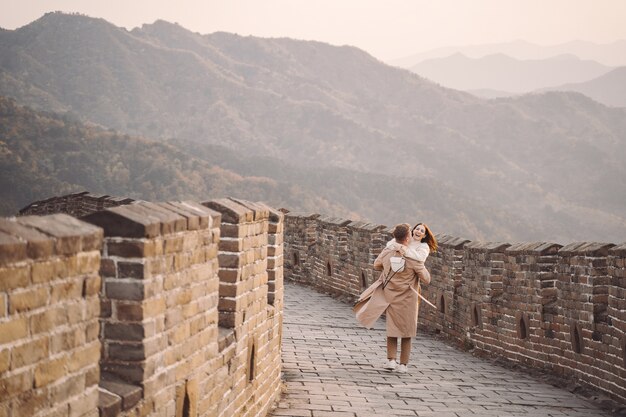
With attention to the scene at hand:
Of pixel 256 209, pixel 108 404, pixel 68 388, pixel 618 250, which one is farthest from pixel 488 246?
pixel 68 388

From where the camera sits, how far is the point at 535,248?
944 cm

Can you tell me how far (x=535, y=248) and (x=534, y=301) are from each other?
22.2 inches

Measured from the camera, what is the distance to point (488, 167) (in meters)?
137

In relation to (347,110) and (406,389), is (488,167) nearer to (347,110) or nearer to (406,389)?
(347,110)

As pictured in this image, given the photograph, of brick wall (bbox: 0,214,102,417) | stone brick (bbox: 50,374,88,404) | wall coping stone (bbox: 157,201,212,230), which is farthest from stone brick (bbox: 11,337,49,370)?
wall coping stone (bbox: 157,201,212,230)

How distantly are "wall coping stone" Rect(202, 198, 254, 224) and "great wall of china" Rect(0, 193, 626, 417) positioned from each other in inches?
0.5

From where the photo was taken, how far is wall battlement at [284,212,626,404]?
793 cm

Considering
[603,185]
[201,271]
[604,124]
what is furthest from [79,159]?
[604,124]

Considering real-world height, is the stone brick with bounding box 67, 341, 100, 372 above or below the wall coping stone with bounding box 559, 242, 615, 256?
above

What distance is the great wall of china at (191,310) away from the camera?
109 inches

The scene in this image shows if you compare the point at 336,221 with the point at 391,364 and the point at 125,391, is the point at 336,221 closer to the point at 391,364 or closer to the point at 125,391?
the point at 391,364

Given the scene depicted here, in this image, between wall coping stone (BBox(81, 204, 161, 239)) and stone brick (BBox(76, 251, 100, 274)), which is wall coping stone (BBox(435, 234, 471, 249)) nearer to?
wall coping stone (BBox(81, 204, 161, 239))

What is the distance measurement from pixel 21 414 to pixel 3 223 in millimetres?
548

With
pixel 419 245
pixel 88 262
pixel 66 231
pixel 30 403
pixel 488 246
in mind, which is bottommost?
pixel 488 246
